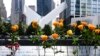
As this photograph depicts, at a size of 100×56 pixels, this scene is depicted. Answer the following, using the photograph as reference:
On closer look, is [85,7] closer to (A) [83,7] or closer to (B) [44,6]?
(A) [83,7]

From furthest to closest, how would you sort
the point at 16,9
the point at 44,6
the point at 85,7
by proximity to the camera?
1. the point at 44,6
2. the point at 16,9
3. the point at 85,7

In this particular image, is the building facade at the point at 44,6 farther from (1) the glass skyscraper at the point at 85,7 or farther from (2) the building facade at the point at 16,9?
(1) the glass skyscraper at the point at 85,7

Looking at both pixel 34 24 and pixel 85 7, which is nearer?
pixel 34 24

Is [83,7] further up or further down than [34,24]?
further down

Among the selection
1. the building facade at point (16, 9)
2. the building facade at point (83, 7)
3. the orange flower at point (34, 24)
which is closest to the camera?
the orange flower at point (34, 24)

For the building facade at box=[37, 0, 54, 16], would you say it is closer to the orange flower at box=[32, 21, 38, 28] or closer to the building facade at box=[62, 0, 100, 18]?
the building facade at box=[62, 0, 100, 18]

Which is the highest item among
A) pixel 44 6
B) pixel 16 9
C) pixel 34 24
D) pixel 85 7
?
pixel 34 24

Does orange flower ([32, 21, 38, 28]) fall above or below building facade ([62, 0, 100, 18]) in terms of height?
above

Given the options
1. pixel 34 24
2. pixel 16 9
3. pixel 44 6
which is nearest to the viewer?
pixel 34 24

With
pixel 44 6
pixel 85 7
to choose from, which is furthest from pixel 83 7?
pixel 44 6

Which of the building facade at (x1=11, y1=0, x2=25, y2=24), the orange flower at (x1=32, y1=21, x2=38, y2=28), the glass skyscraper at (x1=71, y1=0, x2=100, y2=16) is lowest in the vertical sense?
the building facade at (x1=11, y1=0, x2=25, y2=24)

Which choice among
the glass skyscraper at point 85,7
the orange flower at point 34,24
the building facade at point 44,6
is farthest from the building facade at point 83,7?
the orange flower at point 34,24

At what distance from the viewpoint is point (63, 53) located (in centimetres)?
563

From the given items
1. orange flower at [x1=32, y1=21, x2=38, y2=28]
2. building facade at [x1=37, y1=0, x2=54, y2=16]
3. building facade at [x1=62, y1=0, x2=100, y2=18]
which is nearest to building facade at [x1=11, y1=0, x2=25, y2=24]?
building facade at [x1=37, y1=0, x2=54, y2=16]
